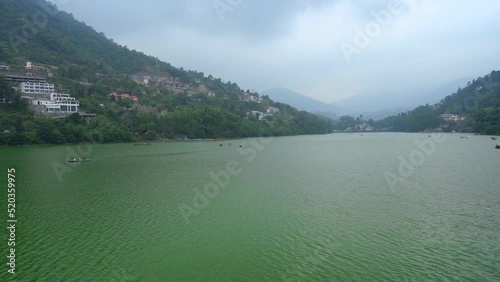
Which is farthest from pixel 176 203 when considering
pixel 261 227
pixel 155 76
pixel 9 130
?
pixel 155 76

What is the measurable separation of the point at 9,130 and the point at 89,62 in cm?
6003

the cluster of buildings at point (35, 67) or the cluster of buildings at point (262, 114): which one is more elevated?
the cluster of buildings at point (35, 67)

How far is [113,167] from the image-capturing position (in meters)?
33.4

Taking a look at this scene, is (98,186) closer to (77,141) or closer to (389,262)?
(389,262)

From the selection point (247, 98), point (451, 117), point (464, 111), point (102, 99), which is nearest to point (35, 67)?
point (102, 99)

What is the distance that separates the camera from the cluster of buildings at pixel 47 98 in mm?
66875

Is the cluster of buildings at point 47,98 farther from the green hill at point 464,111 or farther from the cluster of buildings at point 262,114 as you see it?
the green hill at point 464,111

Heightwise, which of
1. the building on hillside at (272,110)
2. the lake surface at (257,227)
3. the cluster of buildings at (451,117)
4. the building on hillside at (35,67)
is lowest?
the lake surface at (257,227)

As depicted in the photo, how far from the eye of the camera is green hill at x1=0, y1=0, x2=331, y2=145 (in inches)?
2375

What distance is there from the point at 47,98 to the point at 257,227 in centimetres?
7156

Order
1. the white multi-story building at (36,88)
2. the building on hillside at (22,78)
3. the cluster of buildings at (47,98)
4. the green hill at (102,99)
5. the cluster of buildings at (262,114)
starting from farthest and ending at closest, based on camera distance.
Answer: the cluster of buildings at (262,114) < the building on hillside at (22,78) < the white multi-story building at (36,88) < the cluster of buildings at (47,98) < the green hill at (102,99)

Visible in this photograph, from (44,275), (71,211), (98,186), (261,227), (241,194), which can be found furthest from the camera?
(98,186)

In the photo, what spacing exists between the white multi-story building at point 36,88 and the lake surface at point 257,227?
54.0 m

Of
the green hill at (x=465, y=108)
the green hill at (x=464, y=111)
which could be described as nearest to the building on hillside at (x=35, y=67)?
the green hill at (x=464, y=111)
